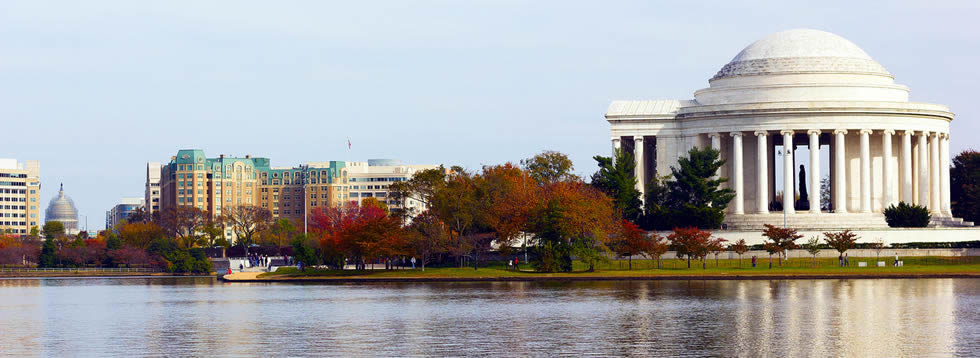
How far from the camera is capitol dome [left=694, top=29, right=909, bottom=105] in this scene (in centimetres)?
13888

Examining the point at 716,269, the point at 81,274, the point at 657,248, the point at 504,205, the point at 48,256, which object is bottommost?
the point at 81,274

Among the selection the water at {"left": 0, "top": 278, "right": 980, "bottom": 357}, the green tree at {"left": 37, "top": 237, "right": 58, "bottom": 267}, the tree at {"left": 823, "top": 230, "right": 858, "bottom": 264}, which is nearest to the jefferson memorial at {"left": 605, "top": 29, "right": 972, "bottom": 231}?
the tree at {"left": 823, "top": 230, "right": 858, "bottom": 264}

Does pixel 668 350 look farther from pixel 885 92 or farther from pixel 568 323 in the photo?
pixel 885 92

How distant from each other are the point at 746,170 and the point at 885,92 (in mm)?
15251

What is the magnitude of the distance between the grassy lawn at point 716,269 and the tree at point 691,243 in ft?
3.84

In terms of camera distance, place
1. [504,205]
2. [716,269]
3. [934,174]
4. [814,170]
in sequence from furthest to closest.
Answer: [934,174]
[814,170]
[504,205]
[716,269]

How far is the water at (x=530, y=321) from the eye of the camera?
55250 mm

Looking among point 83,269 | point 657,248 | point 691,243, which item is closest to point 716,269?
point 691,243

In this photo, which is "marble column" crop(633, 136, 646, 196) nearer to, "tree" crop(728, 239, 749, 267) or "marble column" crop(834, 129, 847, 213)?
"marble column" crop(834, 129, 847, 213)

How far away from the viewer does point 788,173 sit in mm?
138250

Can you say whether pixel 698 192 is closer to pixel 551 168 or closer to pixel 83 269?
pixel 551 168

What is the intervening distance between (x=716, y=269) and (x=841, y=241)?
11.4 m

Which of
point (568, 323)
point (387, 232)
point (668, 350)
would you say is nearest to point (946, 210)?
point (387, 232)

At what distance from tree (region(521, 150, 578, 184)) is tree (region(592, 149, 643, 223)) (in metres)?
9.22
